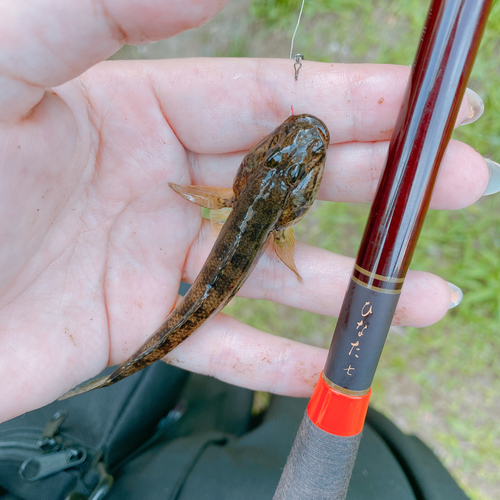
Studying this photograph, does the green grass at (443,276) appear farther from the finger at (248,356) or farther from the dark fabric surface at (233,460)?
the finger at (248,356)

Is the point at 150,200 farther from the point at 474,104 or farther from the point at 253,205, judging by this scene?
the point at 474,104

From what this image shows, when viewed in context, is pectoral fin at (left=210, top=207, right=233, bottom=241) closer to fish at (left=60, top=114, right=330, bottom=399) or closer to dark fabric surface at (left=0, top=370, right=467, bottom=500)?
fish at (left=60, top=114, right=330, bottom=399)

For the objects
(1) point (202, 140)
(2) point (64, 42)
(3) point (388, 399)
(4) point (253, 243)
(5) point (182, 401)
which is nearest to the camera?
(2) point (64, 42)

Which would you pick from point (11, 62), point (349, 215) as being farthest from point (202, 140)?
point (349, 215)

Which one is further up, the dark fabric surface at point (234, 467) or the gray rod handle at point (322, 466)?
the gray rod handle at point (322, 466)

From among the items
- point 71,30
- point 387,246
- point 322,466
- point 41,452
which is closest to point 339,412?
point 322,466

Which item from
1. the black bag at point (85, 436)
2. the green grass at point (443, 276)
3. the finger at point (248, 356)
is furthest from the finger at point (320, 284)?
the green grass at point (443, 276)

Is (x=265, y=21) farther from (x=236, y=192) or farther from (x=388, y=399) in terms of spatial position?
(x=388, y=399)
